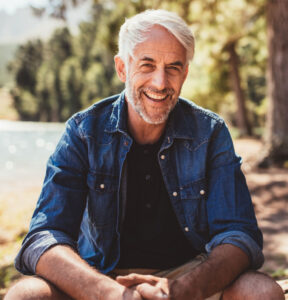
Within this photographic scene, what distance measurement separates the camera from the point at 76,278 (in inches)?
70.9

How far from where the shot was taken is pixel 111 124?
2.42 metres

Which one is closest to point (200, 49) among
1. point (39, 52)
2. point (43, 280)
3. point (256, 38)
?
point (256, 38)

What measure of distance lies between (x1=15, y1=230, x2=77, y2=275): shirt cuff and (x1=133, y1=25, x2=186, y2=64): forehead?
115 centimetres

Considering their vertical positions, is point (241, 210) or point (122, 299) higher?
point (241, 210)

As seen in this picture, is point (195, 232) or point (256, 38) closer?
point (195, 232)

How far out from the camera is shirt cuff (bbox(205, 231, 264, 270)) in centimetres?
195

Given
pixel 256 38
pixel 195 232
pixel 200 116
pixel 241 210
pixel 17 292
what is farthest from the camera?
pixel 256 38

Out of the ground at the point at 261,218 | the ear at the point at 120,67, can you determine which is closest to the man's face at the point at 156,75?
the ear at the point at 120,67

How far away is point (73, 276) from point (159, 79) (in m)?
1.20

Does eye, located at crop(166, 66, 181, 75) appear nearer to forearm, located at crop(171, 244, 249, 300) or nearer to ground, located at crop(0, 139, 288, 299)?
forearm, located at crop(171, 244, 249, 300)

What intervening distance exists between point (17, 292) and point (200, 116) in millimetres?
1452

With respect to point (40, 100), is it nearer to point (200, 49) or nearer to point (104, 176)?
point (200, 49)

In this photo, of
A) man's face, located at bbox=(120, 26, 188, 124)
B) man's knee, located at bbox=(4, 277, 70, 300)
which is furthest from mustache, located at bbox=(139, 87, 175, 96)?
man's knee, located at bbox=(4, 277, 70, 300)

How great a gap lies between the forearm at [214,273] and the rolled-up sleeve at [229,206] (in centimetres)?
6
